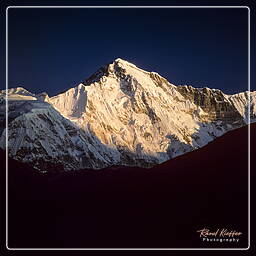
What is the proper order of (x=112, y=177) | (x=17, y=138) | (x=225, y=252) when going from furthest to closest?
(x=17, y=138) → (x=112, y=177) → (x=225, y=252)

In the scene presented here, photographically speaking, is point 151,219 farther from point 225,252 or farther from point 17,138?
point 17,138

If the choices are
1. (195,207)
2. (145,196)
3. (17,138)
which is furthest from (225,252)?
(17,138)

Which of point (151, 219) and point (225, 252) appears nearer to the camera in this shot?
point (225, 252)

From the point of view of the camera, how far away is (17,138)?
178625mm

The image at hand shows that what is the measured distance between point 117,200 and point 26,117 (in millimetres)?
164305

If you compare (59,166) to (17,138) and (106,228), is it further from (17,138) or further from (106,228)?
(106,228)

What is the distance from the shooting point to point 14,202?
2045cm

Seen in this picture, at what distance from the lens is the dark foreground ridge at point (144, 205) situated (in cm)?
1955

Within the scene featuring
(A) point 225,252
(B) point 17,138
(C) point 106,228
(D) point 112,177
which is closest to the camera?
(A) point 225,252

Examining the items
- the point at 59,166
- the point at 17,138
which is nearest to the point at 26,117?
the point at 17,138

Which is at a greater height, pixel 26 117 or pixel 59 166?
pixel 26 117

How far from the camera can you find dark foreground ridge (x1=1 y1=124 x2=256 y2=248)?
19547mm

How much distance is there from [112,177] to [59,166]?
6510 inches

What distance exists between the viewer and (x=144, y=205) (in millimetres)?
21062
